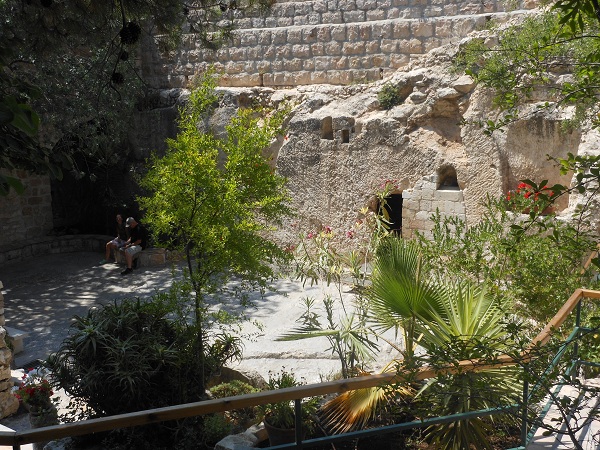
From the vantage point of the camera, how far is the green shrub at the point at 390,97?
32.5ft

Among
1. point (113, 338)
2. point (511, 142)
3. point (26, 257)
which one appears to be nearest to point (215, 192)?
point (113, 338)

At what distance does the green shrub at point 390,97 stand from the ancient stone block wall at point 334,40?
52 centimetres

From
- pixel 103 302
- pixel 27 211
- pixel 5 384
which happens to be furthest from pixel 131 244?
pixel 5 384

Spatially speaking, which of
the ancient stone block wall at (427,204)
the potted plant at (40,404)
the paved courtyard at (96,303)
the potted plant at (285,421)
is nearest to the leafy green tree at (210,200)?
the potted plant at (285,421)

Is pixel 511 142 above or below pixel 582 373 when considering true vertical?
above

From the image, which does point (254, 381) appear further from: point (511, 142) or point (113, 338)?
point (511, 142)

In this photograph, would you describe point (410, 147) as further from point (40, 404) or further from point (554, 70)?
point (40, 404)

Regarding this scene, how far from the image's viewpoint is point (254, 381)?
21.1ft

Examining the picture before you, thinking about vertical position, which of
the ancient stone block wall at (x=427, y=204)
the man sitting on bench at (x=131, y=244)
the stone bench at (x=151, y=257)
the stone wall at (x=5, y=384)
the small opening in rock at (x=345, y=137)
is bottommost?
the stone wall at (x=5, y=384)

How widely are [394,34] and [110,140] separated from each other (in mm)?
4928

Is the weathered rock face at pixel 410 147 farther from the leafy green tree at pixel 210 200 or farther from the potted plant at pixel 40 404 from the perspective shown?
the potted plant at pixel 40 404

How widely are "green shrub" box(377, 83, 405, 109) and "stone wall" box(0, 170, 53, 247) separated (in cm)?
680

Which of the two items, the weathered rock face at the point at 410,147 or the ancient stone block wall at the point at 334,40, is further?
the ancient stone block wall at the point at 334,40

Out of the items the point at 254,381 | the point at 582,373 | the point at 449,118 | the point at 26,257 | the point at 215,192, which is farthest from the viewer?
the point at 26,257
